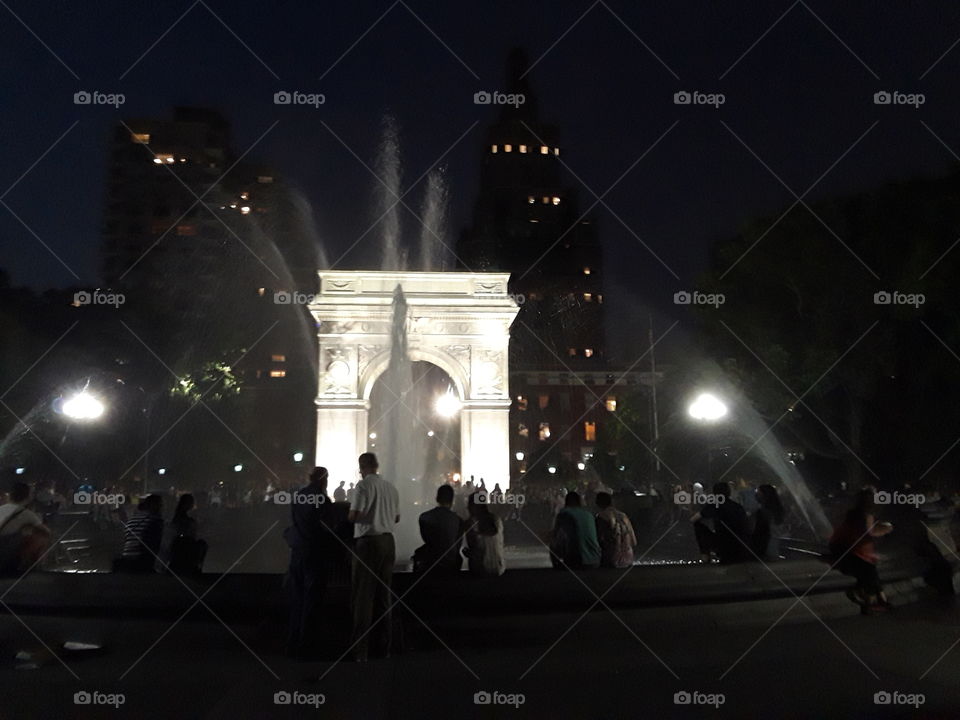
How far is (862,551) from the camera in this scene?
8492mm

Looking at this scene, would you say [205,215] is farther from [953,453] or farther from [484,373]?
[953,453]

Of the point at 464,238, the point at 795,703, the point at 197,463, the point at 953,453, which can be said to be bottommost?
the point at 795,703

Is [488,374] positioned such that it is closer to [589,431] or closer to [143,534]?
[143,534]

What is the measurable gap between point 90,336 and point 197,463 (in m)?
11.2

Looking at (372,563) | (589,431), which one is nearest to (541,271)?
(589,431)

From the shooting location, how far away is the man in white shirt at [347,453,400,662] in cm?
680

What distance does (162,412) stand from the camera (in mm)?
35688

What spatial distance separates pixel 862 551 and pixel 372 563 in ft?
18.2

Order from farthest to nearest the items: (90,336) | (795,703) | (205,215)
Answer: (205,215) → (90,336) → (795,703)

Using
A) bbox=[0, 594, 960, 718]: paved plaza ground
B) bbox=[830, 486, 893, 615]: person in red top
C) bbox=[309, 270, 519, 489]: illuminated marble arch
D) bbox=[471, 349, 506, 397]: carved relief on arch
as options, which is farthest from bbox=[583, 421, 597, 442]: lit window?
bbox=[0, 594, 960, 718]: paved plaza ground

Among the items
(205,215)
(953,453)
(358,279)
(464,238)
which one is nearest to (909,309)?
(953,453)

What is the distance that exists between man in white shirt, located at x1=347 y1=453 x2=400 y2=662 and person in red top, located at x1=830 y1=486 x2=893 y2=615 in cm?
522

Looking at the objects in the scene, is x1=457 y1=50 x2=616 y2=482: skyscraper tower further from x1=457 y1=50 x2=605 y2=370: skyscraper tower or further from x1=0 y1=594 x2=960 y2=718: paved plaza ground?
x1=0 y1=594 x2=960 y2=718: paved plaza ground

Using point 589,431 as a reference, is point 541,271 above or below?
above
